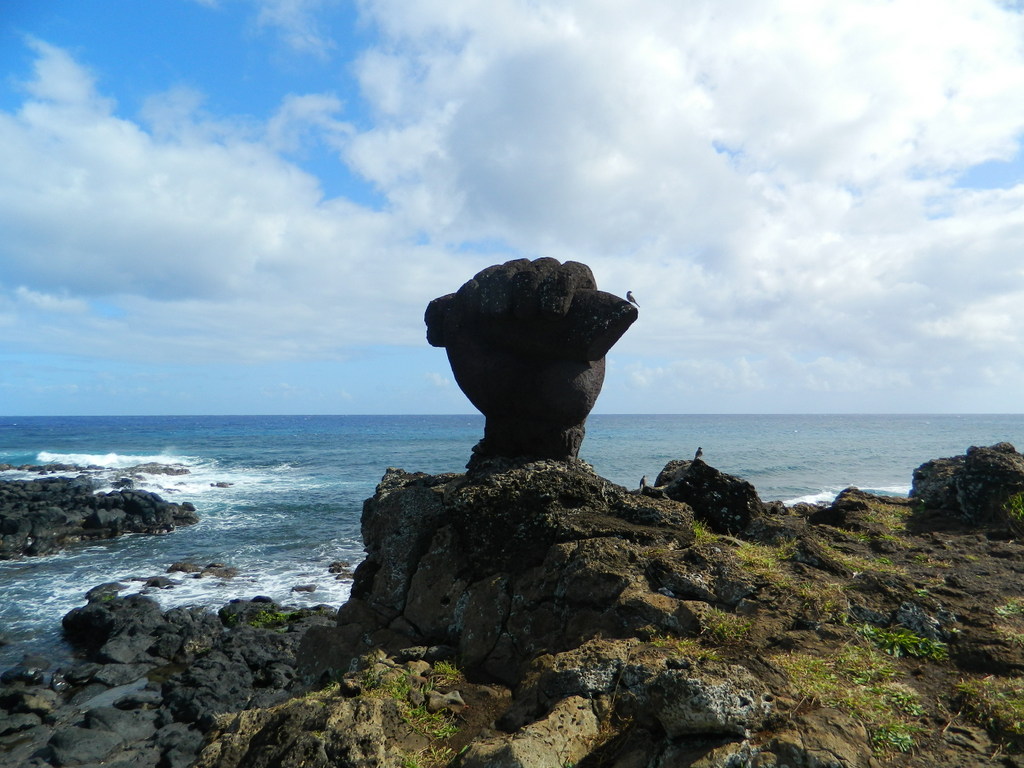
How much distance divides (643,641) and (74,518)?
2529 cm

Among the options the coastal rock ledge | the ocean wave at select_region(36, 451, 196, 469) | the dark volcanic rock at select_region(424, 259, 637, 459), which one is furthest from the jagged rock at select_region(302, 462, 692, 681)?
the ocean wave at select_region(36, 451, 196, 469)

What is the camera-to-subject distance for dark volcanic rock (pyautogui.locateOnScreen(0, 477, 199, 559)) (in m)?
21.0

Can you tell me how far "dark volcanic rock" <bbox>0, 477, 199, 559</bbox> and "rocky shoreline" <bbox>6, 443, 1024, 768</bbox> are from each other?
553 inches

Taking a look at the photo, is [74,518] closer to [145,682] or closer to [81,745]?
[145,682]

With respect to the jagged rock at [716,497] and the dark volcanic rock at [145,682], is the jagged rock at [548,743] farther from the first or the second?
the jagged rock at [716,497]

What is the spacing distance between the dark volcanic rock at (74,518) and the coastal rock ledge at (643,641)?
64.1ft

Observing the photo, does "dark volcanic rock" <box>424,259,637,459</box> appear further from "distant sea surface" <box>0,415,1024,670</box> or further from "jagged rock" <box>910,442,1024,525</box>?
"distant sea surface" <box>0,415,1024,670</box>

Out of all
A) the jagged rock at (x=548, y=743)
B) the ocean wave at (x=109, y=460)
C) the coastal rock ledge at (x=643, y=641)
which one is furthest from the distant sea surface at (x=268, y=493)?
the jagged rock at (x=548, y=743)

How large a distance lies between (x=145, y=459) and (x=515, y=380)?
1963 inches

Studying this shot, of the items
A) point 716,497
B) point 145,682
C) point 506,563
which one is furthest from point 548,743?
point 145,682

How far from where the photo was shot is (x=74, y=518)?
23.4m

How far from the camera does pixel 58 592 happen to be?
16.7 m

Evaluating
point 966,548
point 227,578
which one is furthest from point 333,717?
point 227,578

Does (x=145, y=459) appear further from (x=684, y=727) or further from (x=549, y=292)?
(x=684, y=727)
